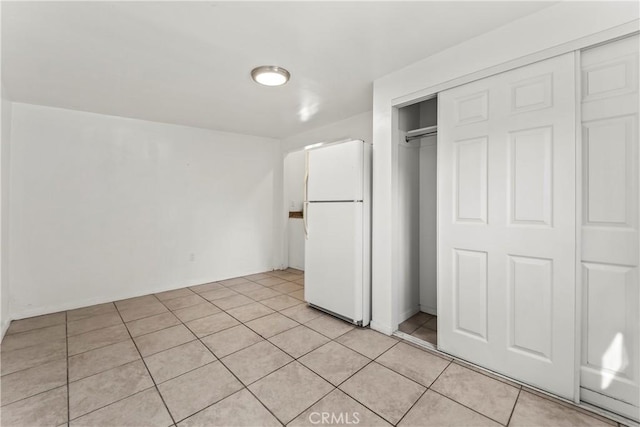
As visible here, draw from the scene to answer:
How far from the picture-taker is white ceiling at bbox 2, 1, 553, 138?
68.7 inches

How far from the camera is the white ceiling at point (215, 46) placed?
5.73ft

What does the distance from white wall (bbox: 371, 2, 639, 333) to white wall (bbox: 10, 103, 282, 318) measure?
9.51ft

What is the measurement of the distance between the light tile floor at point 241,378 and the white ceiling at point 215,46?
8.22 feet

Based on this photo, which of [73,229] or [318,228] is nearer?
[318,228]

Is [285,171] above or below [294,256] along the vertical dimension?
above

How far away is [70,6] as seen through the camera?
168 cm

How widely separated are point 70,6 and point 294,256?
450 centimetres

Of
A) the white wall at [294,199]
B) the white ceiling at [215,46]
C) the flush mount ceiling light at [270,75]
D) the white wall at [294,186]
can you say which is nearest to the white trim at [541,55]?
the white ceiling at [215,46]

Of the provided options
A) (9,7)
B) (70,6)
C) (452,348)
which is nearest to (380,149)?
(452,348)

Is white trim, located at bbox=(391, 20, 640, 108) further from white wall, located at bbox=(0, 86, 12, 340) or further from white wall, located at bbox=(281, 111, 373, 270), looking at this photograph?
white wall, located at bbox=(0, 86, 12, 340)

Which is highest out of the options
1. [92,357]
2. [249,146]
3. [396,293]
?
[249,146]

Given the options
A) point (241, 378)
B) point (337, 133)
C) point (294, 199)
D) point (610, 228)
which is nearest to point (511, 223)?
point (610, 228)

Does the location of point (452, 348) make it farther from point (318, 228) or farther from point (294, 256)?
point (294, 256)

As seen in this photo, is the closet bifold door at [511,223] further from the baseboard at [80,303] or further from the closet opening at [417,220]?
the baseboard at [80,303]
